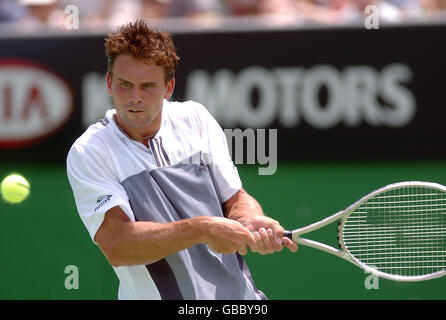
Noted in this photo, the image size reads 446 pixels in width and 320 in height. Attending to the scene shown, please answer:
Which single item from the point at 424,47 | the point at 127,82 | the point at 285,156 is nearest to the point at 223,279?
the point at 127,82

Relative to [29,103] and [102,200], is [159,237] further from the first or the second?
[29,103]

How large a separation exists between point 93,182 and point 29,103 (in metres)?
3.19

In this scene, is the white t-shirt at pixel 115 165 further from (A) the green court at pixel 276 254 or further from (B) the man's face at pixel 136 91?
(A) the green court at pixel 276 254

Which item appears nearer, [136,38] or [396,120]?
[136,38]

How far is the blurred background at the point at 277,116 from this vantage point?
6.46m

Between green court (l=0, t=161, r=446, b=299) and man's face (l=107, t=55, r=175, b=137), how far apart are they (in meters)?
2.84

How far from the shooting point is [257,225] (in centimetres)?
379

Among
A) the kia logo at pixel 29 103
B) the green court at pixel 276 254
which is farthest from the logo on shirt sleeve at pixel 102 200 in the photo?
the kia logo at pixel 29 103

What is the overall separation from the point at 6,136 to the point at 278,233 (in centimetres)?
349

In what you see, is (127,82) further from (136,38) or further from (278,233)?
(278,233)

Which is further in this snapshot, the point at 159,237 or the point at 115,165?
the point at 115,165

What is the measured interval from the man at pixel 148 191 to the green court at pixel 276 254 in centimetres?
272

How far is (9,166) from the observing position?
6680 mm

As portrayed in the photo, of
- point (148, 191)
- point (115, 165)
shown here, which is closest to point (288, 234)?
point (148, 191)
